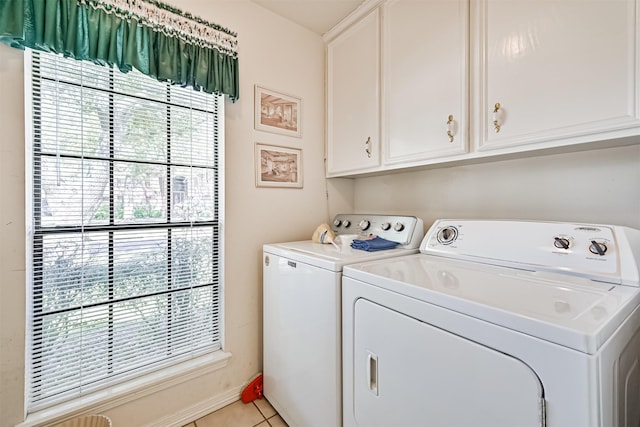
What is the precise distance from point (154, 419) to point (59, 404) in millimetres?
442

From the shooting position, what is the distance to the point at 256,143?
177 centimetres

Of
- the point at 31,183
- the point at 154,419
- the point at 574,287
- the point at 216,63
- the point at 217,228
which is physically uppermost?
the point at 216,63

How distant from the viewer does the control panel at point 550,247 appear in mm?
885

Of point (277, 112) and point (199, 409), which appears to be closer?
point (199, 409)

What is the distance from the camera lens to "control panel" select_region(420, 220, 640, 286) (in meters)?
0.88

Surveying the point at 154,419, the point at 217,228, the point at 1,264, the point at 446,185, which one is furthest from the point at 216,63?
the point at 154,419

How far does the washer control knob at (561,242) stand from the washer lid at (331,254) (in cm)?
61

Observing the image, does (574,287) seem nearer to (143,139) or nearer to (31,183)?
(143,139)

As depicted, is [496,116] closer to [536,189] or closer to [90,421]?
[536,189]

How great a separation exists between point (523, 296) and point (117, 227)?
1.71 metres

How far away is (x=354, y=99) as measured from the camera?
1.84 m

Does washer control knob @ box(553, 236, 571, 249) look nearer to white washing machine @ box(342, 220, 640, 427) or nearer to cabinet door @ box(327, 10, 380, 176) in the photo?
white washing machine @ box(342, 220, 640, 427)

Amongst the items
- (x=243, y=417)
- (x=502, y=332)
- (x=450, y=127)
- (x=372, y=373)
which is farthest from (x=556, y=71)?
(x=243, y=417)

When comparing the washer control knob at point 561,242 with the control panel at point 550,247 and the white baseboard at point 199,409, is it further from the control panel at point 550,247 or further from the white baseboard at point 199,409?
the white baseboard at point 199,409
